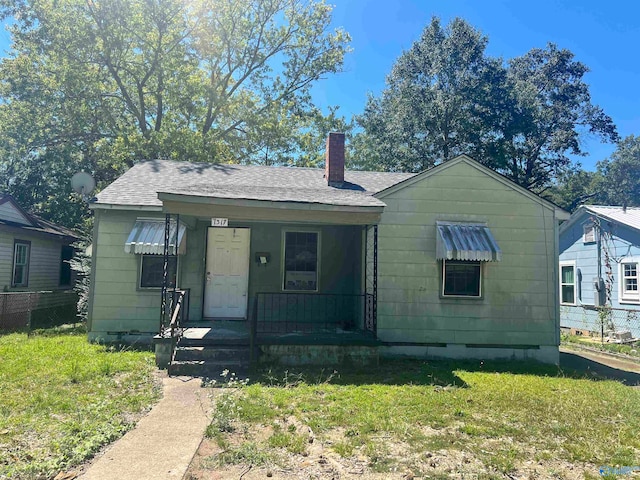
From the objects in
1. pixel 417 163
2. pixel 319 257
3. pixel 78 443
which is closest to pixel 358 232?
pixel 319 257

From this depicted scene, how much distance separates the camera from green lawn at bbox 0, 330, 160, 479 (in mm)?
3824

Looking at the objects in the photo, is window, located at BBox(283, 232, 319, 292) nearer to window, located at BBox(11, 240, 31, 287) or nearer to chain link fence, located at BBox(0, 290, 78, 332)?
chain link fence, located at BBox(0, 290, 78, 332)

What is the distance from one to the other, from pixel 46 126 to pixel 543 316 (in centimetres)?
2112

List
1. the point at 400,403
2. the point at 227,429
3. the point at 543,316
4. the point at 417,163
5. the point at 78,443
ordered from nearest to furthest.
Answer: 1. the point at 78,443
2. the point at 227,429
3. the point at 400,403
4. the point at 543,316
5. the point at 417,163

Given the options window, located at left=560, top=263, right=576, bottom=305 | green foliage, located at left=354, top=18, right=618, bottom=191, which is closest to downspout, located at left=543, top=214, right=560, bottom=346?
window, located at left=560, top=263, right=576, bottom=305

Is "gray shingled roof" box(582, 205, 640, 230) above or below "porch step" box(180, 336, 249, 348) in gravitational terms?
above

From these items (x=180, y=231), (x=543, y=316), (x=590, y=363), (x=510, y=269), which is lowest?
(x=590, y=363)

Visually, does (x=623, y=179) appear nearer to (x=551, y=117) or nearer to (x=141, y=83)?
(x=551, y=117)

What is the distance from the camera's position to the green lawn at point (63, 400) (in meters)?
3.82

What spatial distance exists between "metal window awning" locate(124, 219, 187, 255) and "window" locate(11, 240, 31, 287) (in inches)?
281

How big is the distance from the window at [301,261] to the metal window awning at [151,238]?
7.43 ft

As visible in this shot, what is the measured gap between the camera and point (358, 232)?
9.79m

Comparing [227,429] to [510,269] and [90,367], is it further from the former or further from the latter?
[510,269]

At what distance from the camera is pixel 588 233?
14859 mm
